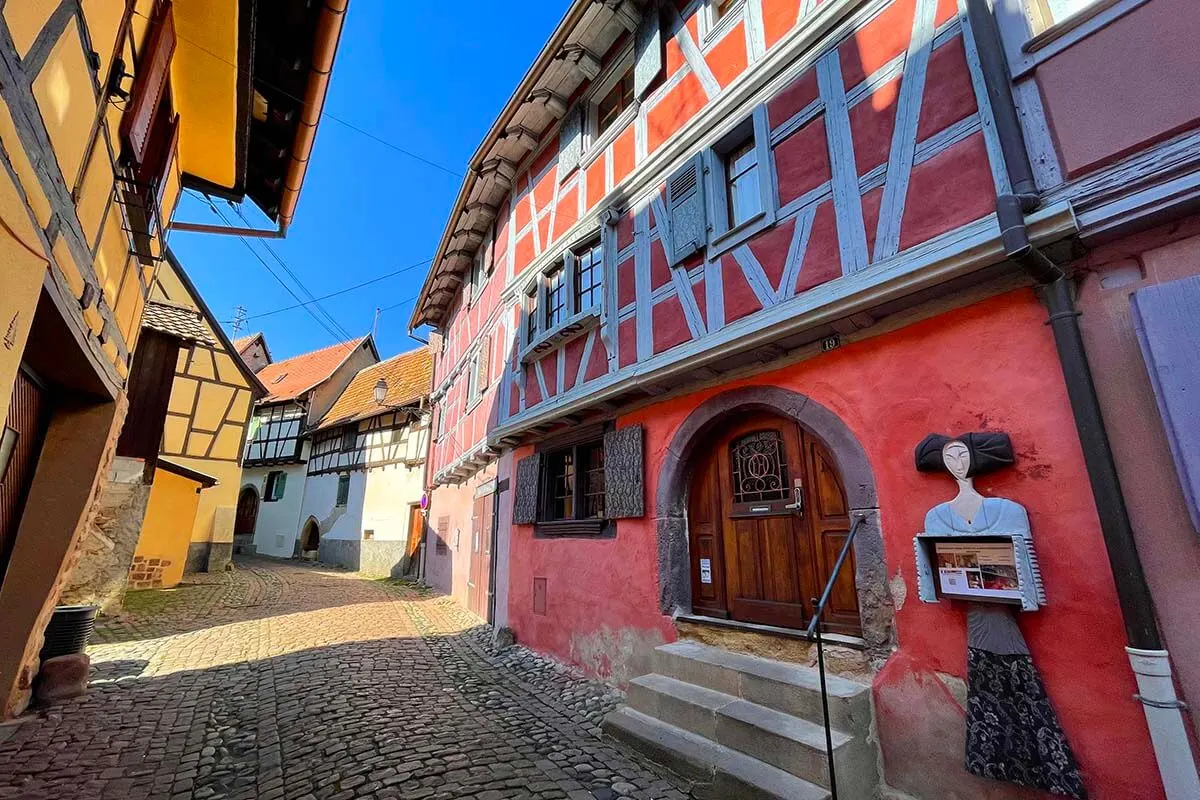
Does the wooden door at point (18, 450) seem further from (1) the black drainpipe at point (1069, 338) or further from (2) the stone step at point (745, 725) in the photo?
(1) the black drainpipe at point (1069, 338)

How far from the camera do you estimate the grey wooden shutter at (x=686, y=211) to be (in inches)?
191

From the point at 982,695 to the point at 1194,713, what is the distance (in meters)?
0.75

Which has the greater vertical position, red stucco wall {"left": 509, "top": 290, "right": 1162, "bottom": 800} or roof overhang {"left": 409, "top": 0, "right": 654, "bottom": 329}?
roof overhang {"left": 409, "top": 0, "right": 654, "bottom": 329}

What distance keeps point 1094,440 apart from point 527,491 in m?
5.88

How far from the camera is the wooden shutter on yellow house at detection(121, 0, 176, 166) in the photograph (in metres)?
3.98

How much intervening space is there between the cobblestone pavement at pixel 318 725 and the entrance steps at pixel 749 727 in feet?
0.70

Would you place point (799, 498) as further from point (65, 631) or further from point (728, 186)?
point (65, 631)

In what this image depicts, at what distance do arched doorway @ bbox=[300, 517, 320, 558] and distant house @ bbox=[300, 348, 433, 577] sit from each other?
0.03 meters

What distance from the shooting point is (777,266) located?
4.16 metres

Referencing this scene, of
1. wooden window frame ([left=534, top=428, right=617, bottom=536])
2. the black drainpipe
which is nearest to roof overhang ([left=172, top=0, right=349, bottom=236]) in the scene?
wooden window frame ([left=534, top=428, right=617, bottom=536])

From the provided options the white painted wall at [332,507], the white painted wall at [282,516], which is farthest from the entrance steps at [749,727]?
the white painted wall at [282,516]

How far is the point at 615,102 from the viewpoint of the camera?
22.9 ft

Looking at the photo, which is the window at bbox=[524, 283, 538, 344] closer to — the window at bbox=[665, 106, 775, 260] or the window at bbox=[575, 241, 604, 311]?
the window at bbox=[575, 241, 604, 311]

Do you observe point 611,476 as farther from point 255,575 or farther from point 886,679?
point 255,575
